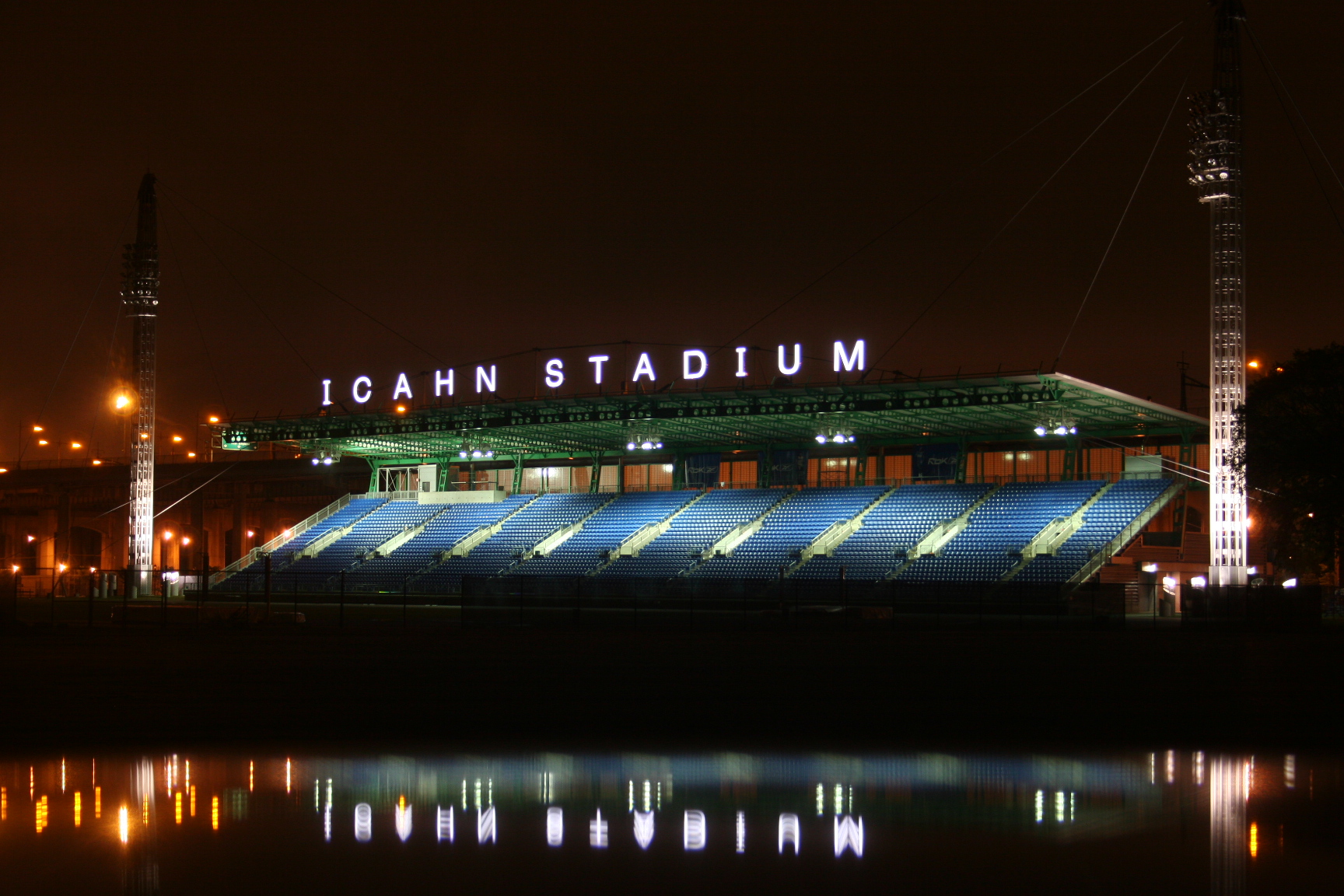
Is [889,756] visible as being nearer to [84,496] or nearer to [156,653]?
[156,653]

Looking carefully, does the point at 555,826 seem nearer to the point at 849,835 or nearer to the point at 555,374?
the point at 849,835

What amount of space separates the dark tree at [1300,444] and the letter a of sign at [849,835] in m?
35.4

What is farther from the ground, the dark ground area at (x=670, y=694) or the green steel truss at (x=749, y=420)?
the green steel truss at (x=749, y=420)

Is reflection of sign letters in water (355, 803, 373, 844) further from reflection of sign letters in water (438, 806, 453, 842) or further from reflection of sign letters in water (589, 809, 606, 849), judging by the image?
reflection of sign letters in water (589, 809, 606, 849)

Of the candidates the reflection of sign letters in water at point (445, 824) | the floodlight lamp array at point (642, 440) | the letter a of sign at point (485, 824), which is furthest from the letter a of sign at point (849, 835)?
the floodlight lamp array at point (642, 440)

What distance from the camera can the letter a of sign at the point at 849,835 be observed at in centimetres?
868

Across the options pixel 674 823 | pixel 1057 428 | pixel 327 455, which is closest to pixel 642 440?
pixel 327 455

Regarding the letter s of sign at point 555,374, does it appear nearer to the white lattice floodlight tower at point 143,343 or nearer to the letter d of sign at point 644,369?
the letter d of sign at point 644,369

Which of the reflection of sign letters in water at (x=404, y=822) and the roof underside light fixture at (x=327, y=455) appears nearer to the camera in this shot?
the reflection of sign letters in water at (x=404, y=822)

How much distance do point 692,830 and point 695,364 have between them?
44788mm

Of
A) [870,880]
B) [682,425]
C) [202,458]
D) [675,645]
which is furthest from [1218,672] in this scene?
[202,458]

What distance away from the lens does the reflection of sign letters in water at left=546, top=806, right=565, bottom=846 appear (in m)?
8.96

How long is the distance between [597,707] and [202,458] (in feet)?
345

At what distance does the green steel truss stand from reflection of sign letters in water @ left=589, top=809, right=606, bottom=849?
4043cm
